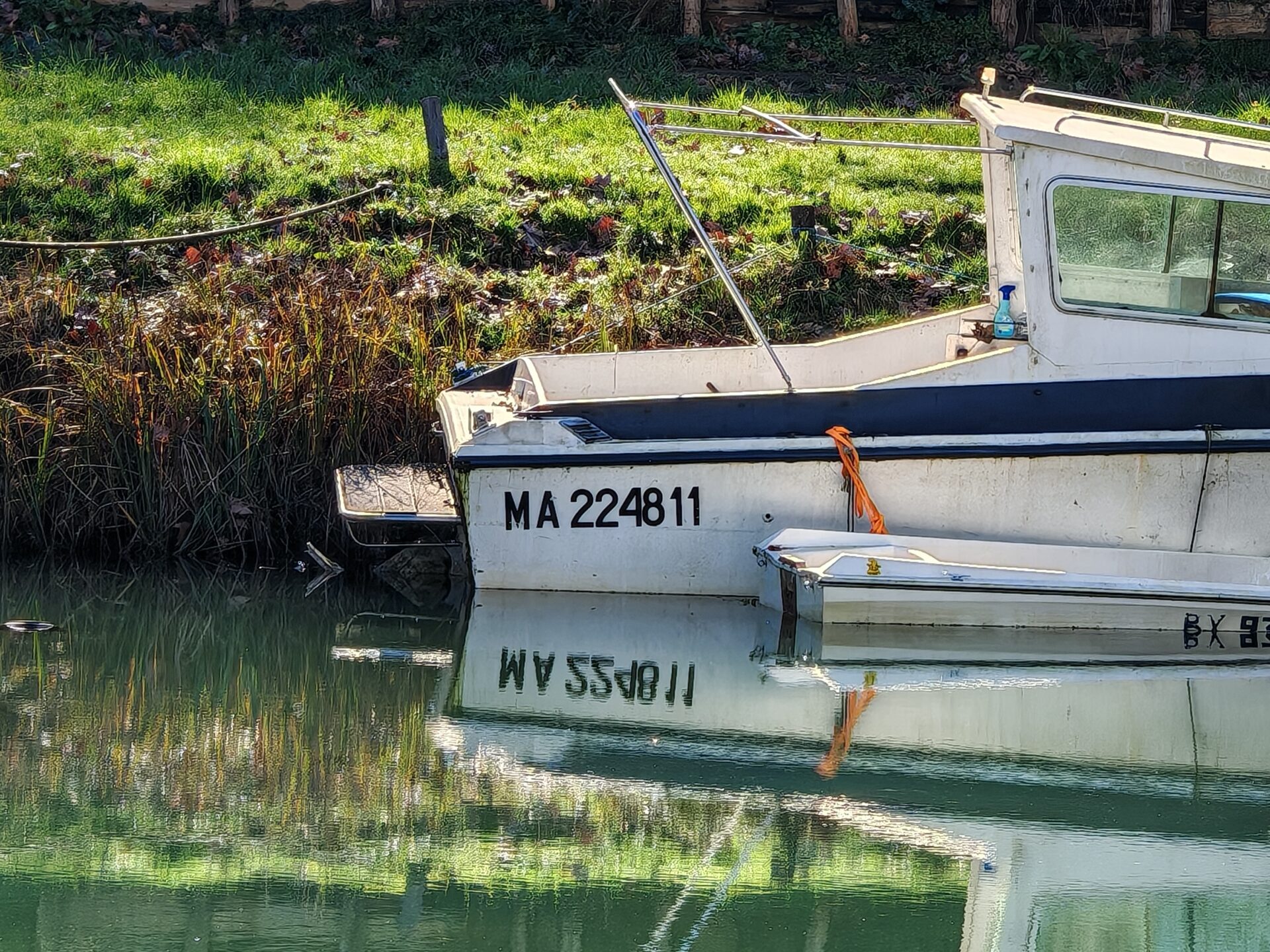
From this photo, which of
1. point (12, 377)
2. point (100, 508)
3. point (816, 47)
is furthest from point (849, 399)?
point (816, 47)

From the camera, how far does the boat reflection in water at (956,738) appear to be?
503 centimetres

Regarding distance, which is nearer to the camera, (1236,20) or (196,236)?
(196,236)

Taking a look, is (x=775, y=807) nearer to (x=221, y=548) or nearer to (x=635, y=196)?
(x=221, y=548)

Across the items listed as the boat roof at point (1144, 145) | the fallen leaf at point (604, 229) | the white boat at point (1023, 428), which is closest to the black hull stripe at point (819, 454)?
the white boat at point (1023, 428)

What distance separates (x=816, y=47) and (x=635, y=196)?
4383mm

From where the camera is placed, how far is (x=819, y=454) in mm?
7859

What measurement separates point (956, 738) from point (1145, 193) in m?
2.95

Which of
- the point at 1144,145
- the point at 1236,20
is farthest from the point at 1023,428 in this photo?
the point at 1236,20

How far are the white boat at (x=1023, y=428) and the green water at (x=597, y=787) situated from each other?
49cm

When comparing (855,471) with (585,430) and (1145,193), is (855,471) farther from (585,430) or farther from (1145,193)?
(1145,193)

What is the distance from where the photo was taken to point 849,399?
7.87 m

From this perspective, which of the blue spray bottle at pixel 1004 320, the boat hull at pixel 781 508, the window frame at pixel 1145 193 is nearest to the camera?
the window frame at pixel 1145 193

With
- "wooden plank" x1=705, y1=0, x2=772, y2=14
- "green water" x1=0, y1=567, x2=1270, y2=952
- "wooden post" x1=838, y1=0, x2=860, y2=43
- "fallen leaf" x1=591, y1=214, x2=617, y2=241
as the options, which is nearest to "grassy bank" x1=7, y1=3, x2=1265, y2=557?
"fallen leaf" x1=591, y1=214, x2=617, y2=241

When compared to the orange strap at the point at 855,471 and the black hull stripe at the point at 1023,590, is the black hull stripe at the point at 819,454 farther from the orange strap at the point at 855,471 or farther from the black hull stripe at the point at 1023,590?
the black hull stripe at the point at 1023,590
